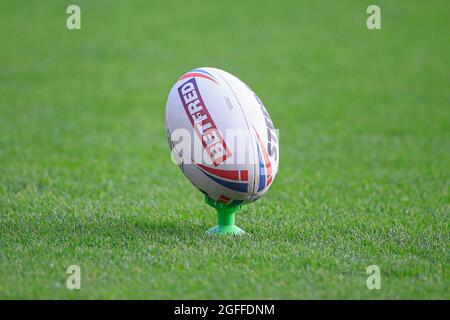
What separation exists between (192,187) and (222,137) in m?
2.42

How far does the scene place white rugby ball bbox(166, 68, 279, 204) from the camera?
17.0ft

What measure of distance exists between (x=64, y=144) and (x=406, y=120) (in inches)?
189

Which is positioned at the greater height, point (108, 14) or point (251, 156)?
point (108, 14)

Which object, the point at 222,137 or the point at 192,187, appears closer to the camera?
the point at 222,137

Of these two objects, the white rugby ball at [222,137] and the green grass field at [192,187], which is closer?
the green grass field at [192,187]

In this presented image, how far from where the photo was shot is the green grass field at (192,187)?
15.9ft

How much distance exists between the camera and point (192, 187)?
7527 mm

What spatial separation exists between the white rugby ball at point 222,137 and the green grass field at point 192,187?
0.44m

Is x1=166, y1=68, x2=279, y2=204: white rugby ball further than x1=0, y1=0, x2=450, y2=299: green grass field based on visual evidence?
Yes

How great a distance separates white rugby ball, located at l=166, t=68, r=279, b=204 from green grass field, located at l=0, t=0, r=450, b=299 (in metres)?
0.44
